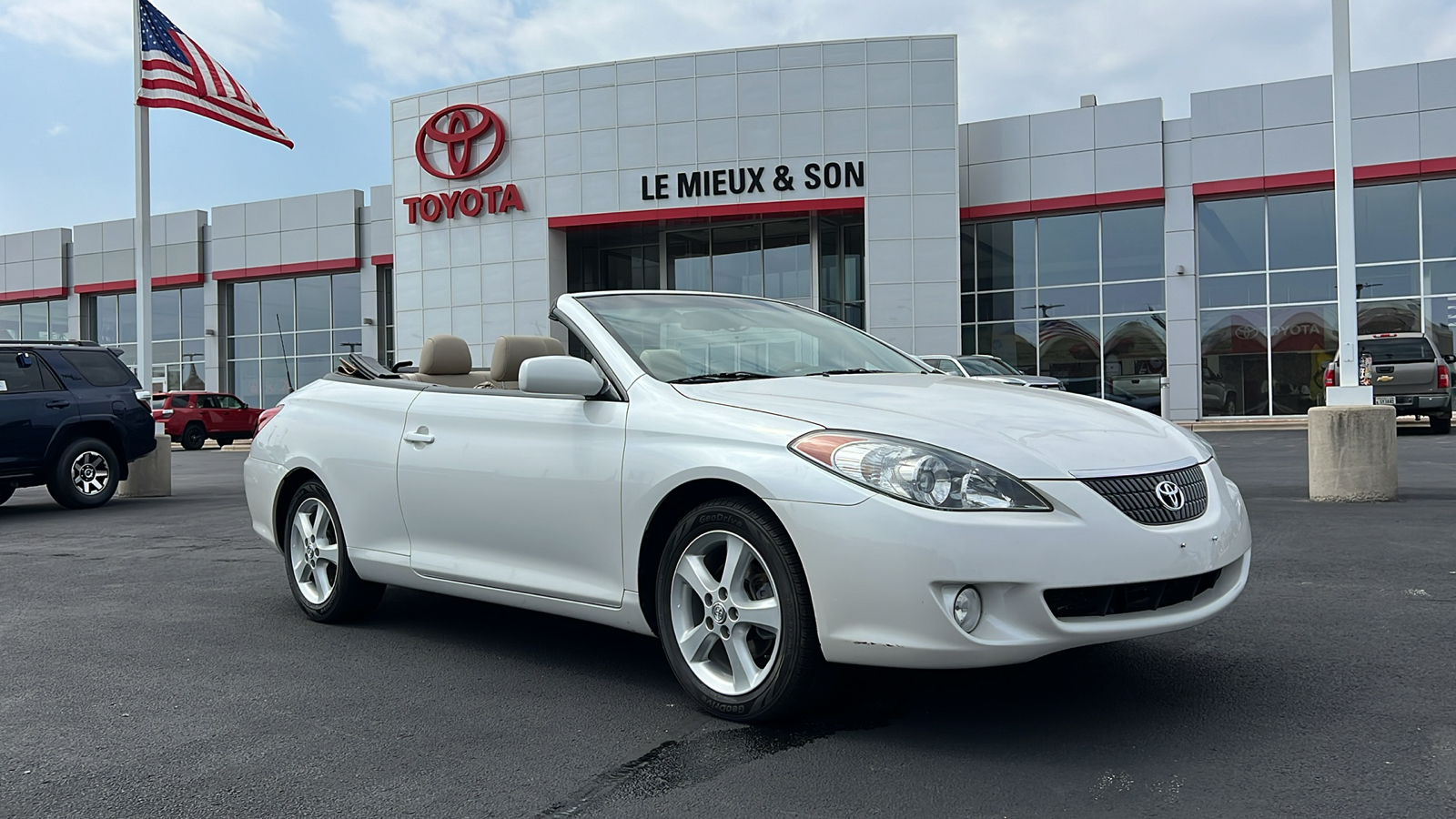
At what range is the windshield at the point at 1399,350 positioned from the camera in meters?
19.5

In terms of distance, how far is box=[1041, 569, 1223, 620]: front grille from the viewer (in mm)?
3240

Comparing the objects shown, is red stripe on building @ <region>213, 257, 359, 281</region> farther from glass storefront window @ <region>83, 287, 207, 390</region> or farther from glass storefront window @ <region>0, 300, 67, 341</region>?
glass storefront window @ <region>0, 300, 67, 341</region>

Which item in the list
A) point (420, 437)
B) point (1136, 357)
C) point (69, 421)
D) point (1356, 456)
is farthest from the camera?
point (1136, 357)

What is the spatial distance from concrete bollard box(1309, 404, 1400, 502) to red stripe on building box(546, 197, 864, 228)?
19.0 meters

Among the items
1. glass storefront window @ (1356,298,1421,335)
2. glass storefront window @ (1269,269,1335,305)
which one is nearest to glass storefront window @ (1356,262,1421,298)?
glass storefront window @ (1356,298,1421,335)

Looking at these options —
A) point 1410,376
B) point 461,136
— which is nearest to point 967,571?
point 1410,376

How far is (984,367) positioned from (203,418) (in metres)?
21.3

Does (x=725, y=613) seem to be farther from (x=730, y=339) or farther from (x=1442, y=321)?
(x=1442, y=321)

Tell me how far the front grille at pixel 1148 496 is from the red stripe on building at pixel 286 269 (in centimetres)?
3513

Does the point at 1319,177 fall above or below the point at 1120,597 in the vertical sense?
above

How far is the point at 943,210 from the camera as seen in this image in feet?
90.3

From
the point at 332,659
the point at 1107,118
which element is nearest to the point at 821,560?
the point at 332,659

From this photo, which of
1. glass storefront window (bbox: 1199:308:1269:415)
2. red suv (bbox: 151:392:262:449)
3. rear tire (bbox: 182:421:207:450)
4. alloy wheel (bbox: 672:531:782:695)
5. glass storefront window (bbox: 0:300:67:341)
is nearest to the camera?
alloy wheel (bbox: 672:531:782:695)

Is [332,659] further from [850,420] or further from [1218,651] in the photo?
[1218,651]
